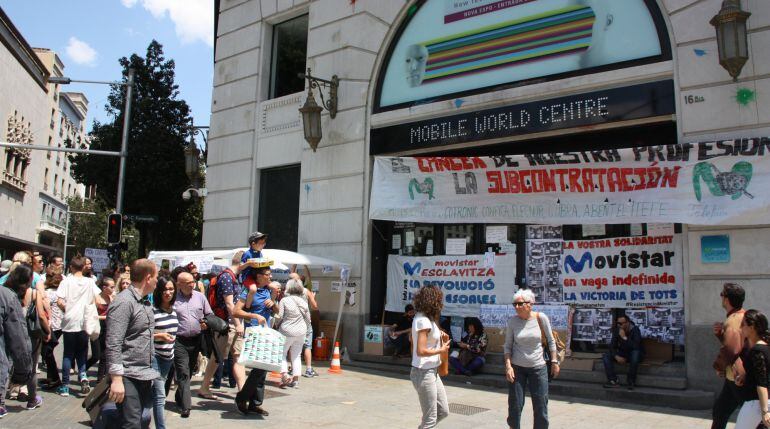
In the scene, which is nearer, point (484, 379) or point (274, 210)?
point (484, 379)

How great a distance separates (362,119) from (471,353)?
562 centimetres

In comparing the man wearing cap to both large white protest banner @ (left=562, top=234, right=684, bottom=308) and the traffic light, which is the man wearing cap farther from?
the traffic light

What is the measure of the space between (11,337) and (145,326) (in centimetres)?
240

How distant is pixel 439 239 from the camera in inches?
498

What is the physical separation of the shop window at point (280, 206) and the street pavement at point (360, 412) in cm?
537

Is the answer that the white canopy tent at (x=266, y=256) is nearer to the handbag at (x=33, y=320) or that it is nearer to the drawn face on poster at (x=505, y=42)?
the drawn face on poster at (x=505, y=42)

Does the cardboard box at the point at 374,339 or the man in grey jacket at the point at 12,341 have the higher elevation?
the man in grey jacket at the point at 12,341

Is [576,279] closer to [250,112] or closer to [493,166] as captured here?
[493,166]

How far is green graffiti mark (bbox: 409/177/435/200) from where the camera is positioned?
11.9m

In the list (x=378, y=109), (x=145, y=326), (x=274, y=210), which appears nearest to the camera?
(x=145, y=326)

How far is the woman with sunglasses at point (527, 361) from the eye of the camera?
6.13 meters

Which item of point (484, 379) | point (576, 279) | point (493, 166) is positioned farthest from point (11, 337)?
point (576, 279)

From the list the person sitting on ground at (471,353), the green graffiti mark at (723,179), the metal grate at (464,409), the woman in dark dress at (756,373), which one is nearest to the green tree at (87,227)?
the person sitting on ground at (471,353)

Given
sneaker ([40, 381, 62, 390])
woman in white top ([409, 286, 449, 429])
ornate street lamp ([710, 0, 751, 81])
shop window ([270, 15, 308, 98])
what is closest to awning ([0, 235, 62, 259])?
shop window ([270, 15, 308, 98])
